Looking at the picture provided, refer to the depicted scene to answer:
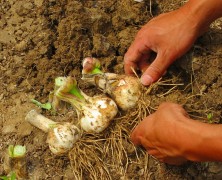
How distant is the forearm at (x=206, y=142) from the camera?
151 cm

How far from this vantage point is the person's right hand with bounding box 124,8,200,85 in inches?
75.8

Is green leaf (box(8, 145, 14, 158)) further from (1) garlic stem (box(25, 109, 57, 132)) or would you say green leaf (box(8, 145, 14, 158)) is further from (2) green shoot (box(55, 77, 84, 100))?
(2) green shoot (box(55, 77, 84, 100))

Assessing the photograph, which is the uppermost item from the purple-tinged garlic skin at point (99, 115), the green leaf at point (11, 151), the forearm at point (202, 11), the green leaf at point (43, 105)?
the forearm at point (202, 11)

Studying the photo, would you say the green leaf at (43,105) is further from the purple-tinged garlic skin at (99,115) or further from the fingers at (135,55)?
the fingers at (135,55)

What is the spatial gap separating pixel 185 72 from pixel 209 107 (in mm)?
218

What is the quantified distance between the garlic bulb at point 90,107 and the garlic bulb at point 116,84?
53mm

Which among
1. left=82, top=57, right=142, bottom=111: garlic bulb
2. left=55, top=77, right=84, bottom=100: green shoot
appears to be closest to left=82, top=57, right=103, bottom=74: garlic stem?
left=82, top=57, right=142, bottom=111: garlic bulb

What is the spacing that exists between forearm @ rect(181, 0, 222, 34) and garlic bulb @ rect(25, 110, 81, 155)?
0.76 metres

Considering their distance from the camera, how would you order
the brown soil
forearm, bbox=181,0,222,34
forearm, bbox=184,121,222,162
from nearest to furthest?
forearm, bbox=184,121,222,162 < forearm, bbox=181,0,222,34 < the brown soil

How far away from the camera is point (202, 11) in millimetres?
1897

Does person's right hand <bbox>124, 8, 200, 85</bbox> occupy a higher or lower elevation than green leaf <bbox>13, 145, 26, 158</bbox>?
higher

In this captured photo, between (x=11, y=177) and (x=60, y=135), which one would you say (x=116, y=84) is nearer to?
(x=60, y=135)

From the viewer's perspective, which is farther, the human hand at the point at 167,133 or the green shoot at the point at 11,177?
the green shoot at the point at 11,177

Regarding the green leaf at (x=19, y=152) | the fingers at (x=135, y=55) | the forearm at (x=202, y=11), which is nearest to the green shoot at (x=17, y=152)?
the green leaf at (x=19, y=152)
